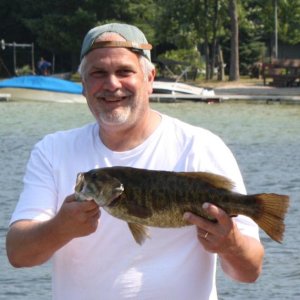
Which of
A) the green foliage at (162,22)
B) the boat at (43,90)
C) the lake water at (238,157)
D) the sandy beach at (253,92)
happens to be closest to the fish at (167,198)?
the lake water at (238,157)

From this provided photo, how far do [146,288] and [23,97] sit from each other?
36.1 metres

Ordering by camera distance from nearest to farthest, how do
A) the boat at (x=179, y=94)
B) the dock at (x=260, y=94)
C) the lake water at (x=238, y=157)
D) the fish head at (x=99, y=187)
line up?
the fish head at (x=99, y=187) < the lake water at (x=238, y=157) < the boat at (x=179, y=94) < the dock at (x=260, y=94)

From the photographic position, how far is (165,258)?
12.7 feet

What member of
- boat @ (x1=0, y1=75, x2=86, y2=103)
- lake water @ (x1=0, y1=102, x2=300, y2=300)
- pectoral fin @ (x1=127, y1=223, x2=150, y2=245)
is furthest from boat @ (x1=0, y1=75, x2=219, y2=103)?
pectoral fin @ (x1=127, y1=223, x2=150, y2=245)

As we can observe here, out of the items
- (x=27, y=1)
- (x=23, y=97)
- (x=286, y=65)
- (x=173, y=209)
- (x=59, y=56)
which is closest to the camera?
(x=173, y=209)

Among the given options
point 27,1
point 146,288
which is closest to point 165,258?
point 146,288

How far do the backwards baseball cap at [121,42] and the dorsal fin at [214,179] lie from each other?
1.79 ft

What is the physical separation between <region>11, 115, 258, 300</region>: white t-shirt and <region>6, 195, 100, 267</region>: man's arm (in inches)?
2.9

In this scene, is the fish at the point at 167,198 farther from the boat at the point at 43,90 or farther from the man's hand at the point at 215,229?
the boat at the point at 43,90

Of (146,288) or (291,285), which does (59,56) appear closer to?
(291,285)

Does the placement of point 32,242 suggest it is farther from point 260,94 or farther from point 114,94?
point 260,94

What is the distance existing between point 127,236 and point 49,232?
0.28 m

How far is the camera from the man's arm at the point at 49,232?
11.9 ft

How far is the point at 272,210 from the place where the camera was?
3572mm
